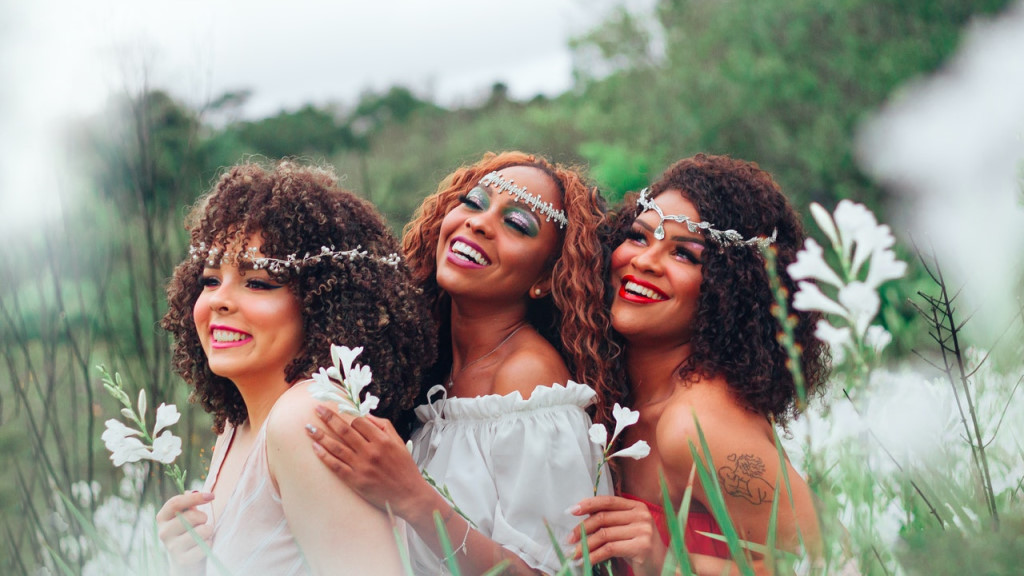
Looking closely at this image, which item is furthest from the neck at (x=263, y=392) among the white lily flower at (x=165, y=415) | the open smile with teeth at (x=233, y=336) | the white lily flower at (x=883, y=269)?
the white lily flower at (x=883, y=269)

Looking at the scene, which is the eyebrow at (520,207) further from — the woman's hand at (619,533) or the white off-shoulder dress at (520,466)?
the woman's hand at (619,533)

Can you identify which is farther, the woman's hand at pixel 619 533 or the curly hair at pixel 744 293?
the curly hair at pixel 744 293

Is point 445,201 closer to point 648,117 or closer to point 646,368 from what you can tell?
point 646,368

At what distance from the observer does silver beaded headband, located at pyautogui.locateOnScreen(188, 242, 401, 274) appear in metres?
2.95

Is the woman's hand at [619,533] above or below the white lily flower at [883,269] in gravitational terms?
below

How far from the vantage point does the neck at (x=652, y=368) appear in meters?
3.64

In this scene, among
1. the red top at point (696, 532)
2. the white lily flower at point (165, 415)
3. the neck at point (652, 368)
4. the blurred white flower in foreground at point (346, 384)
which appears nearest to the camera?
the blurred white flower in foreground at point (346, 384)

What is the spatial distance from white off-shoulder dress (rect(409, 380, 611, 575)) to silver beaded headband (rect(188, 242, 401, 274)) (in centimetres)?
73

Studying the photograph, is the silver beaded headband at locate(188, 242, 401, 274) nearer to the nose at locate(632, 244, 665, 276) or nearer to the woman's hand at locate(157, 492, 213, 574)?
the woman's hand at locate(157, 492, 213, 574)

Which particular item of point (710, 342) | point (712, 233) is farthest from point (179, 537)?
point (712, 233)

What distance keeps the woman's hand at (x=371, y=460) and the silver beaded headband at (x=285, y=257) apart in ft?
A: 1.73

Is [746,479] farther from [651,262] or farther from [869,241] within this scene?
[869,241]

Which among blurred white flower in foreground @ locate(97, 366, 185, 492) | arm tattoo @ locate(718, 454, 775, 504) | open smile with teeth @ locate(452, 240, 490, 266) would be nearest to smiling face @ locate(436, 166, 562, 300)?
open smile with teeth @ locate(452, 240, 490, 266)

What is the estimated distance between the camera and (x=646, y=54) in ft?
63.5
